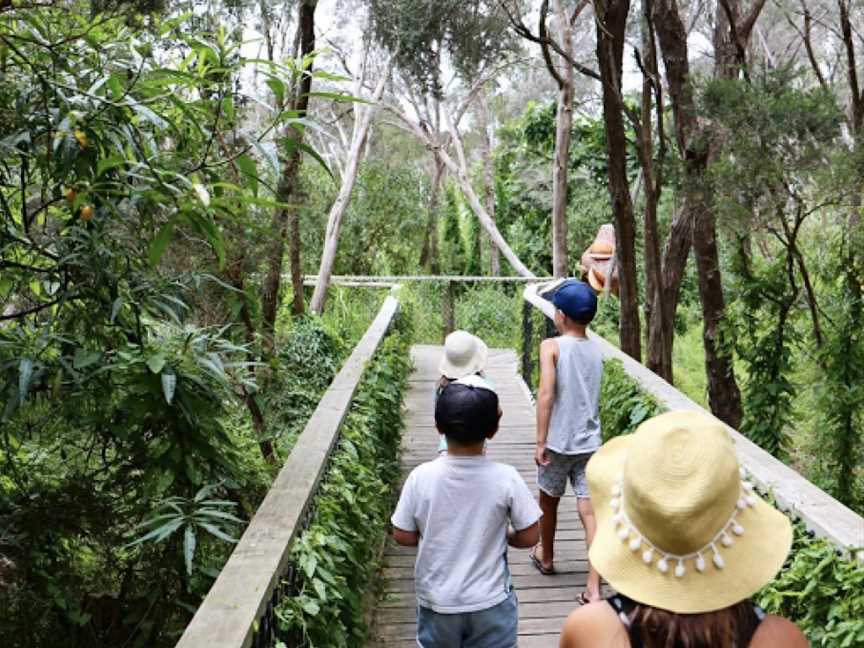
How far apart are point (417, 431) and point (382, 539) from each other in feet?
8.60

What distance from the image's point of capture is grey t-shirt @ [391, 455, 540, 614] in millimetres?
2695

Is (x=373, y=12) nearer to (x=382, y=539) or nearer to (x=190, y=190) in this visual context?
(x=382, y=539)

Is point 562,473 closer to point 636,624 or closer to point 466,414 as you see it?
point 466,414

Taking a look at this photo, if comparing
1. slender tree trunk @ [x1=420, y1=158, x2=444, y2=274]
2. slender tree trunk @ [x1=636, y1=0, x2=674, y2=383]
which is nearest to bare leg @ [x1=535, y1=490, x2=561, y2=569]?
slender tree trunk @ [x1=636, y1=0, x2=674, y2=383]

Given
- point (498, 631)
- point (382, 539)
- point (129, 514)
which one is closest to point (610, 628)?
point (498, 631)

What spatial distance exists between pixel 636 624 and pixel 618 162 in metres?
7.46

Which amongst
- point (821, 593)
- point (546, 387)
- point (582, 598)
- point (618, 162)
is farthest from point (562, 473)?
point (618, 162)

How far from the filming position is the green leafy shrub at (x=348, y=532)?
9.28 ft

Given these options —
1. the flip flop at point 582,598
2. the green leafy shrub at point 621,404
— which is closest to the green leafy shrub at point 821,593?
the flip flop at point 582,598

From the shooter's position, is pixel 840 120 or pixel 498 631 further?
pixel 840 120

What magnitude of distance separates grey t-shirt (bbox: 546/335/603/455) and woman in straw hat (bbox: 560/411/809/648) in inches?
104

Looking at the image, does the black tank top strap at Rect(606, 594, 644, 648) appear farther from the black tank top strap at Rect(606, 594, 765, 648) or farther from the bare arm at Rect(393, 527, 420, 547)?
the bare arm at Rect(393, 527, 420, 547)

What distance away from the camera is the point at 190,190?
2588 mm

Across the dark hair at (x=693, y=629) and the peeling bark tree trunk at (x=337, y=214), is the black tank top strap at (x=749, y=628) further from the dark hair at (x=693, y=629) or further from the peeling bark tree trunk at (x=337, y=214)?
the peeling bark tree trunk at (x=337, y=214)
